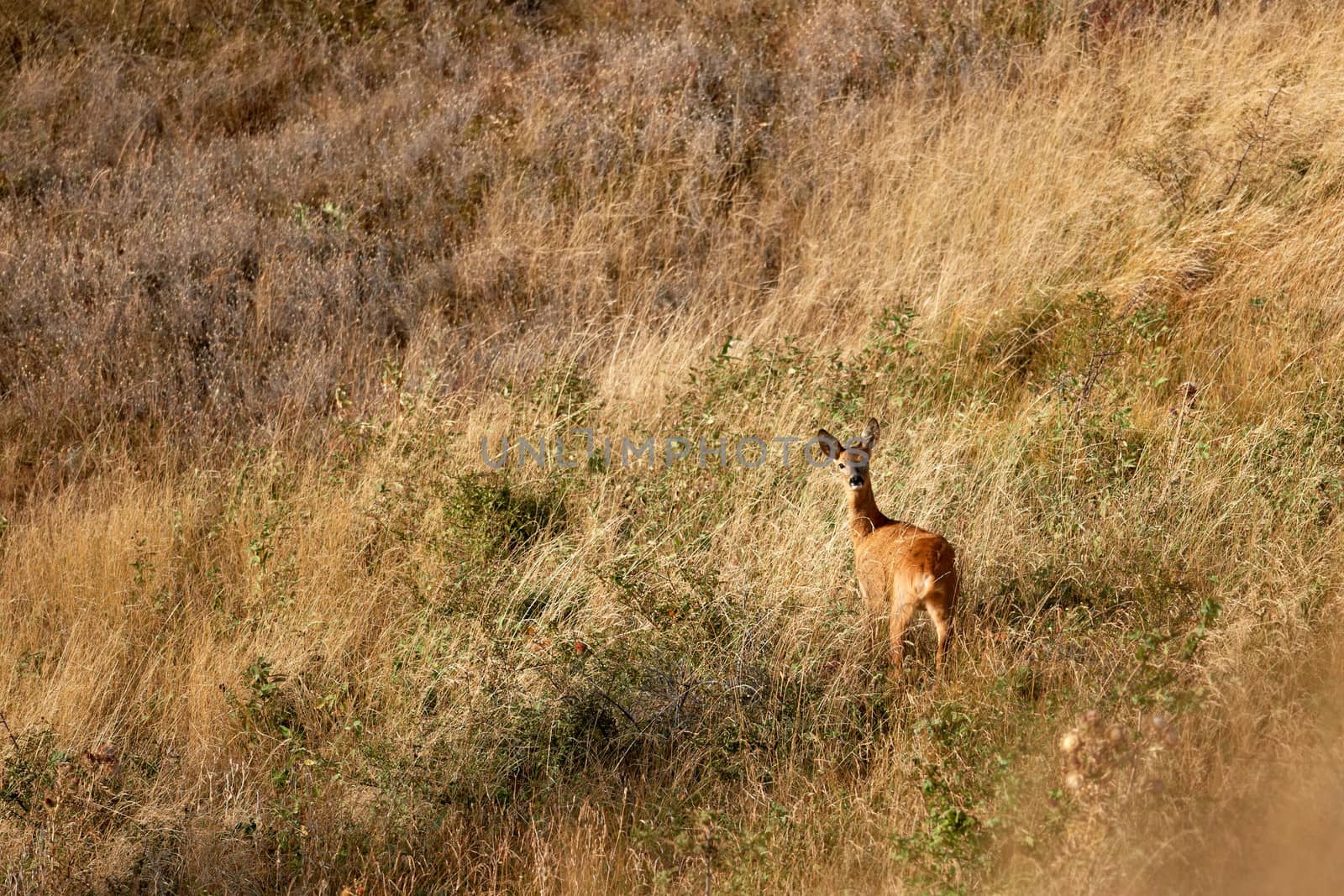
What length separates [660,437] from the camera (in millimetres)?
6148

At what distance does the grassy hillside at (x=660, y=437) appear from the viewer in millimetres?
3840

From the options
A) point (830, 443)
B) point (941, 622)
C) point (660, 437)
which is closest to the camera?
point (941, 622)

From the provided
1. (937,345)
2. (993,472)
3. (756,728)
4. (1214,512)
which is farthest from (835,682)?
(937,345)

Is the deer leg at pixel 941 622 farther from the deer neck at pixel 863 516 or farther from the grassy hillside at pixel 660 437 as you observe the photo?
the deer neck at pixel 863 516

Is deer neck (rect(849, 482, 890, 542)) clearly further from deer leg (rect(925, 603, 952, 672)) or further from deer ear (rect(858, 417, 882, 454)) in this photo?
deer leg (rect(925, 603, 952, 672))

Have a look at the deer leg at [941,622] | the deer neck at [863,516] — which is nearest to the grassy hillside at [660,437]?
the deer leg at [941,622]

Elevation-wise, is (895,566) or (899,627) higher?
(895,566)

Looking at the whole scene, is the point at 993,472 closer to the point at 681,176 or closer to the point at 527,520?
the point at 527,520

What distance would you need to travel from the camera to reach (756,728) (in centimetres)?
415

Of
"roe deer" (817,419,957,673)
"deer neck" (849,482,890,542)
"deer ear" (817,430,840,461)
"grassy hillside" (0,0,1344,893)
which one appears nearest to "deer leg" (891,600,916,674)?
"roe deer" (817,419,957,673)

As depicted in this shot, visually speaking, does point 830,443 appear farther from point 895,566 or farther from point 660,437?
point 660,437

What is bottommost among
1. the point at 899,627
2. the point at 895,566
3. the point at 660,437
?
the point at 660,437

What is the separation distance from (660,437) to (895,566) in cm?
206

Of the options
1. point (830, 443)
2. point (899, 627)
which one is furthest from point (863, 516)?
point (899, 627)
